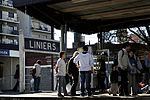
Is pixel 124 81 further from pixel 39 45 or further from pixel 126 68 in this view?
pixel 39 45

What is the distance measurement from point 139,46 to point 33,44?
64.6 ft

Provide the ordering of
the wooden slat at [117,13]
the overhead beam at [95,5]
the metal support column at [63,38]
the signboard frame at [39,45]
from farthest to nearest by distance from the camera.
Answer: the signboard frame at [39,45]
the metal support column at [63,38]
the wooden slat at [117,13]
the overhead beam at [95,5]

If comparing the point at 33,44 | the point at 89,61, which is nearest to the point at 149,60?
the point at 89,61

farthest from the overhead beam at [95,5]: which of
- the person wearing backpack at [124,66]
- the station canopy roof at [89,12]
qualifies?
the person wearing backpack at [124,66]

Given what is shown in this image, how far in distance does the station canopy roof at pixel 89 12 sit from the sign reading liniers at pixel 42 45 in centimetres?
235

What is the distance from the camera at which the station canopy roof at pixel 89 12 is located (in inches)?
433

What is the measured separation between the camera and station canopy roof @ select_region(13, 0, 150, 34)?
36.1ft

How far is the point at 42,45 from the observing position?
16141 millimetres

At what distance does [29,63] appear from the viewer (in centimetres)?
3253

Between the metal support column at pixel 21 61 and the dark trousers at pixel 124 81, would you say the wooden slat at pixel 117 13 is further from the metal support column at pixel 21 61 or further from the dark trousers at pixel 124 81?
the metal support column at pixel 21 61

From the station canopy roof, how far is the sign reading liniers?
92.4 inches

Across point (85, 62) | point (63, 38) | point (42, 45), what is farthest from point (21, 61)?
point (85, 62)

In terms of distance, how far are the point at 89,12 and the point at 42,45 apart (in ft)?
15.2

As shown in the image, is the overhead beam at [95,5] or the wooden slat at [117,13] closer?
the overhead beam at [95,5]
